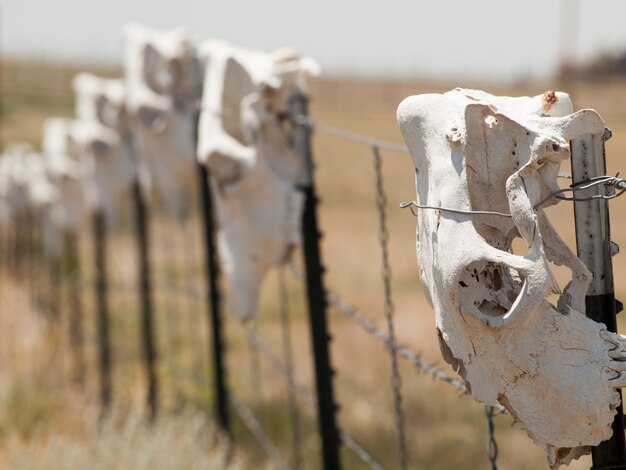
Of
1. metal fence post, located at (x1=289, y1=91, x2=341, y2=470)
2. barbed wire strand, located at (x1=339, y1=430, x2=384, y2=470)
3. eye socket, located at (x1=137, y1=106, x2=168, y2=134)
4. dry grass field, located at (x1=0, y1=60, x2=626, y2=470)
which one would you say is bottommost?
dry grass field, located at (x1=0, y1=60, x2=626, y2=470)

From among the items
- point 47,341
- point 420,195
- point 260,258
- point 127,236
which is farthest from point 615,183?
point 127,236

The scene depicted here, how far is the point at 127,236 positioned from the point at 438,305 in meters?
13.5

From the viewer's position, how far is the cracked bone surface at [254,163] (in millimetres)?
3371

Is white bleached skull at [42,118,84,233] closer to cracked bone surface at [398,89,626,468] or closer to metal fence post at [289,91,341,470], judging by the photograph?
metal fence post at [289,91,341,470]

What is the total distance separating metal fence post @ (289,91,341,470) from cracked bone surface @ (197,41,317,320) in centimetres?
3

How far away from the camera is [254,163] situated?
3.35m

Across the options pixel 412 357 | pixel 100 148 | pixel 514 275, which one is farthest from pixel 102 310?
pixel 514 275

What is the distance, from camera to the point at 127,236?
49.2 feet

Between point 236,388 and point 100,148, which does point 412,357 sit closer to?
point 100,148

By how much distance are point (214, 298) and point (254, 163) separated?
1.79 m

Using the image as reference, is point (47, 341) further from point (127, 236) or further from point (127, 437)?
point (127, 236)

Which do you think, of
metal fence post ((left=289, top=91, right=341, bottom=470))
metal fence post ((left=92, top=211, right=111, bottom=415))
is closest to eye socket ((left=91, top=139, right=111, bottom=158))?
metal fence post ((left=92, top=211, right=111, bottom=415))

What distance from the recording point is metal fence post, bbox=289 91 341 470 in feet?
11.2

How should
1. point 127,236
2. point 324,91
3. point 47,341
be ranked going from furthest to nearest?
point 324,91
point 127,236
point 47,341
